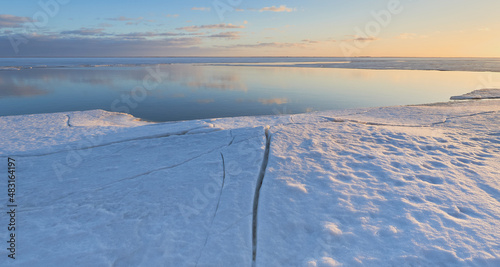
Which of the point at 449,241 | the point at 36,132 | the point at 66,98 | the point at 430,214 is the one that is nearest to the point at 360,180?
the point at 430,214

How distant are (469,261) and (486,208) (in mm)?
1091

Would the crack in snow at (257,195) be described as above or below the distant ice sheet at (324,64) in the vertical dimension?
below

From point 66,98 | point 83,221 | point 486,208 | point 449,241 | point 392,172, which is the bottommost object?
point 83,221

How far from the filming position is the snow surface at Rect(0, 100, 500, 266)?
101 inches

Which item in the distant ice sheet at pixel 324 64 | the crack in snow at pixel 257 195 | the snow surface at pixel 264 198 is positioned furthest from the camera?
the distant ice sheet at pixel 324 64

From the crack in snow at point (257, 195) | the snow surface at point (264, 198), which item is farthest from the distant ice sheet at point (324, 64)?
the crack in snow at point (257, 195)

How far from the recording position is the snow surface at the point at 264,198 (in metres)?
2.57

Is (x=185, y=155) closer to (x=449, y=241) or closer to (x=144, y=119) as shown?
(x=449, y=241)

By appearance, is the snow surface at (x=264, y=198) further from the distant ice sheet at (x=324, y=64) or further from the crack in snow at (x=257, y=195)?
the distant ice sheet at (x=324, y=64)

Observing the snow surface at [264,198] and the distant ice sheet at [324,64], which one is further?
the distant ice sheet at [324,64]

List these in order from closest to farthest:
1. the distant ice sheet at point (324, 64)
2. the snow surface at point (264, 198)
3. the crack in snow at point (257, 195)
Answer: the snow surface at point (264, 198) < the crack in snow at point (257, 195) < the distant ice sheet at point (324, 64)

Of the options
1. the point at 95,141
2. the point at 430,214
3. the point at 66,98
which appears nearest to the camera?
the point at 430,214

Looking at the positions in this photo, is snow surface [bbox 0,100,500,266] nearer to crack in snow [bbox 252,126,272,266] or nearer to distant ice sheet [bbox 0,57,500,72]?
crack in snow [bbox 252,126,272,266]

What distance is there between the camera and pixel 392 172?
3896 millimetres
